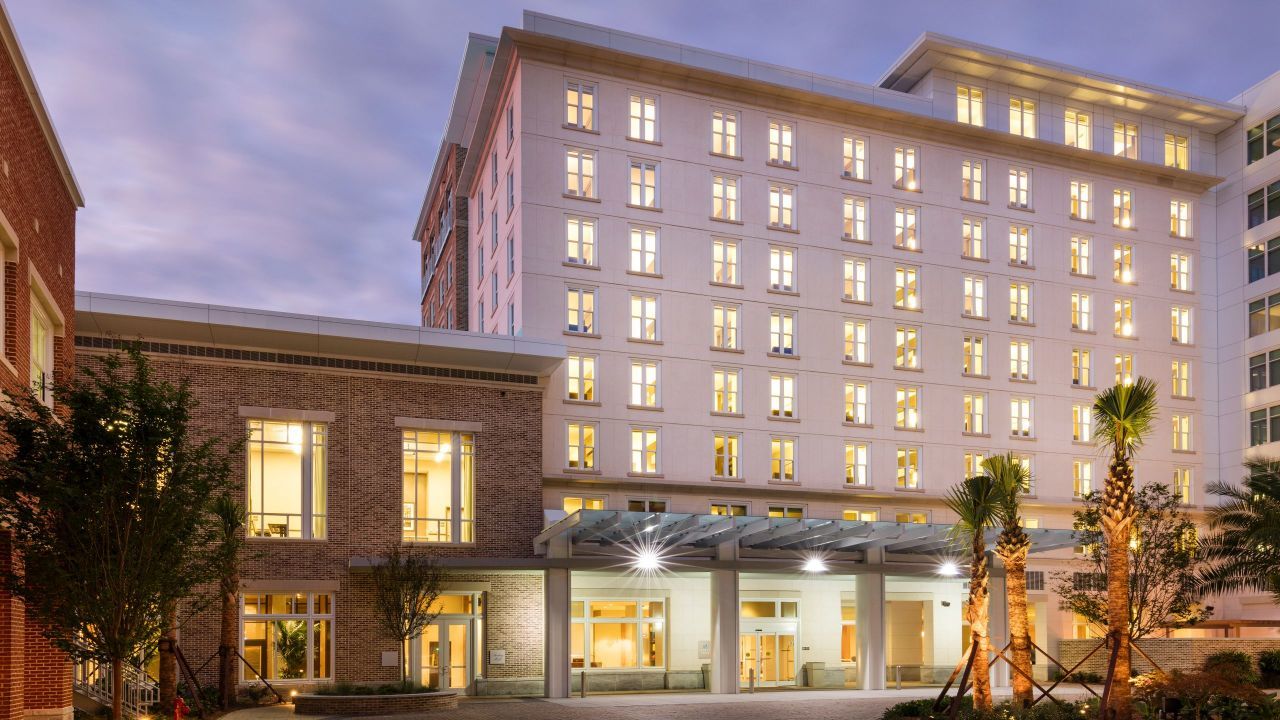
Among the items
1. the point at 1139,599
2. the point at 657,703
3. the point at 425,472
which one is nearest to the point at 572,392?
the point at 425,472

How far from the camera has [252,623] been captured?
111 feet

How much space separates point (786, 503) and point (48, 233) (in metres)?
28.5

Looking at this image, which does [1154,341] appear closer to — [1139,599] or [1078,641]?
[1078,641]

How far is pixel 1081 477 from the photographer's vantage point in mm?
49688

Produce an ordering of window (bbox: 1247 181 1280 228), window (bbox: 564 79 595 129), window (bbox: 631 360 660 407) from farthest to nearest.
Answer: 1. window (bbox: 1247 181 1280 228)
2. window (bbox: 564 79 595 129)
3. window (bbox: 631 360 660 407)

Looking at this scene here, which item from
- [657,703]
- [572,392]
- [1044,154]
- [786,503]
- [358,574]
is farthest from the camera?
[1044,154]

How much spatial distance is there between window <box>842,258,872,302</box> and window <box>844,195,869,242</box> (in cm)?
98

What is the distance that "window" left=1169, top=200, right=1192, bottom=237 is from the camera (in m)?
53.7

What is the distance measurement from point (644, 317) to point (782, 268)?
643cm

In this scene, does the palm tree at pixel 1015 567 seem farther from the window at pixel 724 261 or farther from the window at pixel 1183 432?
the window at pixel 1183 432

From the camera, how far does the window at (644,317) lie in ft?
140

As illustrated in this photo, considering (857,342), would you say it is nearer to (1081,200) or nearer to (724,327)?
(724,327)

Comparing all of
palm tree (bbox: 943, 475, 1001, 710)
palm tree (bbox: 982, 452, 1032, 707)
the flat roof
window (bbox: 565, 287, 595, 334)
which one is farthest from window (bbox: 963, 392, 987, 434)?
palm tree (bbox: 943, 475, 1001, 710)

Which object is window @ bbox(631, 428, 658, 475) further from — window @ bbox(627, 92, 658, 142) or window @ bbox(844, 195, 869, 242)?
window @ bbox(844, 195, 869, 242)
